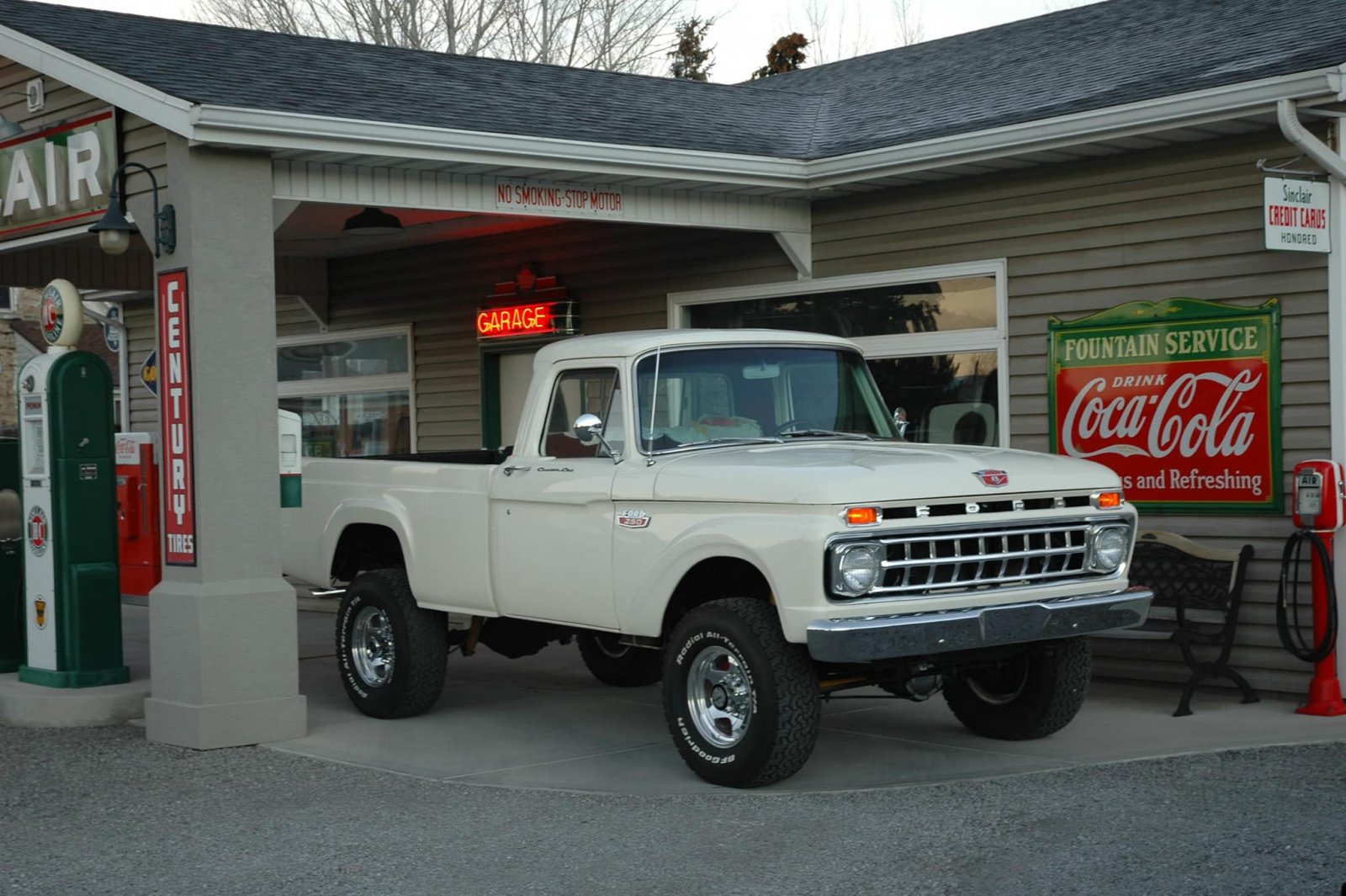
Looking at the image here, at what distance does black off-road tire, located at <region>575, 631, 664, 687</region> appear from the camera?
1025 centimetres

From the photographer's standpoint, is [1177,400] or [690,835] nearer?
[690,835]

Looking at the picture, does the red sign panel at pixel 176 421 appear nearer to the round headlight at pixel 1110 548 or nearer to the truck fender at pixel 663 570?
the truck fender at pixel 663 570

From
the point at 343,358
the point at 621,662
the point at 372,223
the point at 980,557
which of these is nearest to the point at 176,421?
the point at 621,662

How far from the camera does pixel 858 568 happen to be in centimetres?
663

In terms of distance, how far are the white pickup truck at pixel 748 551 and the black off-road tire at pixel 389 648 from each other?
0.05ft

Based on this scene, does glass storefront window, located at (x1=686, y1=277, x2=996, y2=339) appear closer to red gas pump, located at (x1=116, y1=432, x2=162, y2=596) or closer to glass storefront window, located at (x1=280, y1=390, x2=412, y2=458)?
glass storefront window, located at (x1=280, y1=390, x2=412, y2=458)

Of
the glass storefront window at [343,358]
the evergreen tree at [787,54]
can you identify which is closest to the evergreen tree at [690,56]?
the evergreen tree at [787,54]

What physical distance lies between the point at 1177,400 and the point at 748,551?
12.7ft

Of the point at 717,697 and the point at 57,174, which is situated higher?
the point at 57,174

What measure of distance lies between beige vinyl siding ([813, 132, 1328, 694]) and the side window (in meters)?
3.55

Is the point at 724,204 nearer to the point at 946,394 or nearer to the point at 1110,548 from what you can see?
the point at 946,394

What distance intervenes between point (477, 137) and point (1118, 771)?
17.0ft

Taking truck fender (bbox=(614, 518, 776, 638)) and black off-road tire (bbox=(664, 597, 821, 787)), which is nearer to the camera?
black off-road tire (bbox=(664, 597, 821, 787))

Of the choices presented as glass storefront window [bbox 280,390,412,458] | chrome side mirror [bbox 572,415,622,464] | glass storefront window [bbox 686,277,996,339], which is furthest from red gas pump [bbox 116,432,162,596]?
chrome side mirror [bbox 572,415,622,464]
